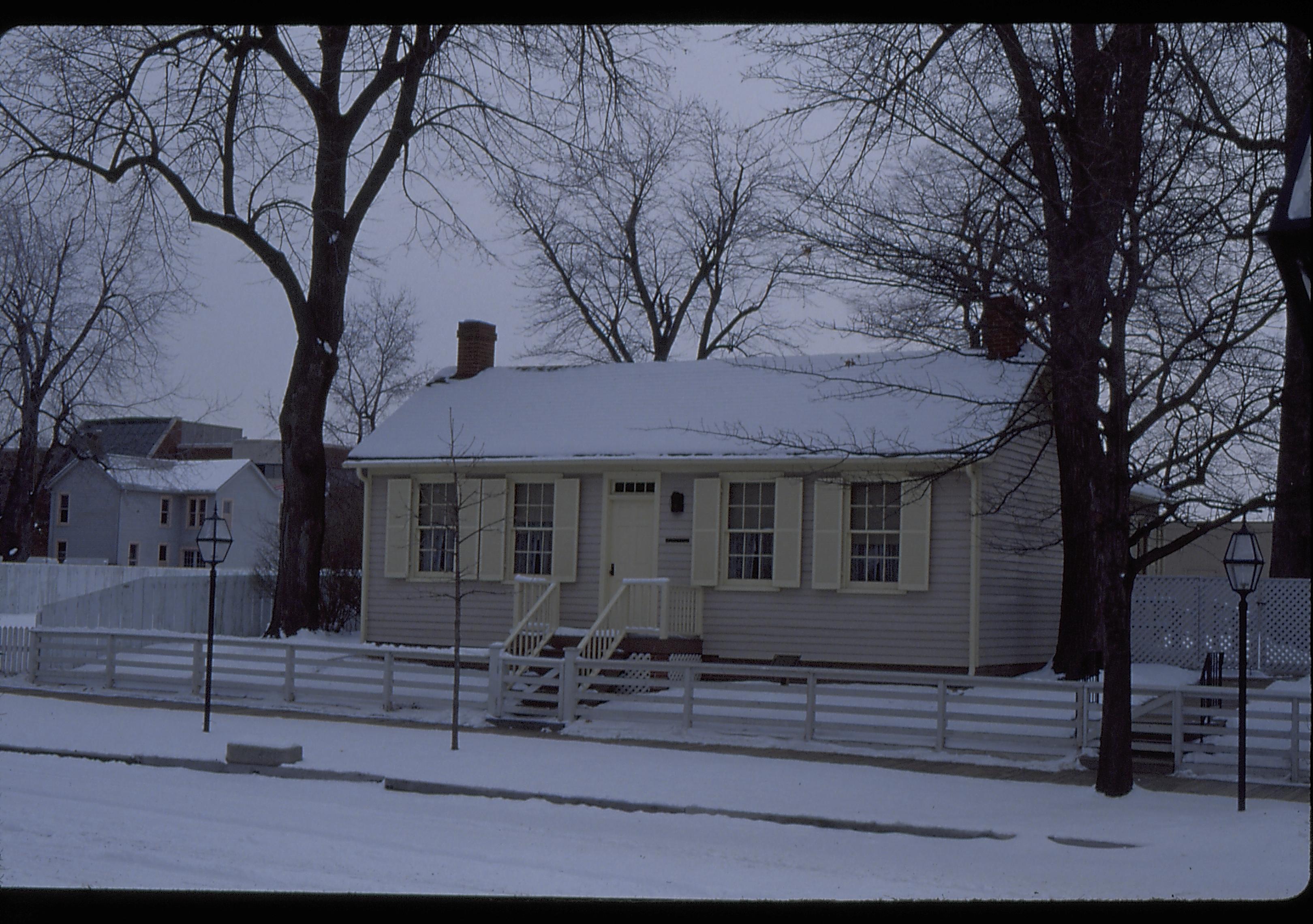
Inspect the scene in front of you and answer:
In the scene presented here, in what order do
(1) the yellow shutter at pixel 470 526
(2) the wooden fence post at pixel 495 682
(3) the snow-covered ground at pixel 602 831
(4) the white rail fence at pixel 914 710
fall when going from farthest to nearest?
(1) the yellow shutter at pixel 470 526
(2) the wooden fence post at pixel 495 682
(4) the white rail fence at pixel 914 710
(3) the snow-covered ground at pixel 602 831

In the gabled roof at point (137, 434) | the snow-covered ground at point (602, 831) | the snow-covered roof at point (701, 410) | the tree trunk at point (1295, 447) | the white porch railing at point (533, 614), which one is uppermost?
the gabled roof at point (137, 434)

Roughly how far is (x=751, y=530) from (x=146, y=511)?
4041 cm

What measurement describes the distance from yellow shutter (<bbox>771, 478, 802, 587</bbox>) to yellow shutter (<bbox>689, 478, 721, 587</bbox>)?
830 millimetres

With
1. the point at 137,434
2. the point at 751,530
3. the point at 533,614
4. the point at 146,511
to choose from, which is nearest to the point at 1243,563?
the point at 751,530

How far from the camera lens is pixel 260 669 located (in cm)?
1881

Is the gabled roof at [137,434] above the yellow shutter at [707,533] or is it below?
above

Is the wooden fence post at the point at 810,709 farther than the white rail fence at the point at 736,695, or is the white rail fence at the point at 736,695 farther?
the wooden fence post at the point at 810,709

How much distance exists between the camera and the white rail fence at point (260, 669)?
16.6 metres

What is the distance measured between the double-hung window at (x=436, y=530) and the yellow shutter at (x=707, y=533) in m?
4.01

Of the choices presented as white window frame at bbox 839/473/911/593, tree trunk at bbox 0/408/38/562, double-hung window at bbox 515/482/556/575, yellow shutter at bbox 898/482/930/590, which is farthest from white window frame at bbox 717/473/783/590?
tree trunk at bbox 0/408/38/562

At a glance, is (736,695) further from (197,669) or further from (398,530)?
(197,669)

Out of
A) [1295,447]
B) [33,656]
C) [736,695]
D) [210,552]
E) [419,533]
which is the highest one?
[1295,447]

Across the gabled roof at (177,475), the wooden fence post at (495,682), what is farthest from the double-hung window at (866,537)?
the gabled roof at (177,475)

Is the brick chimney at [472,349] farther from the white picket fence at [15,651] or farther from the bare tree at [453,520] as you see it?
the white picket fence at [15,651]
